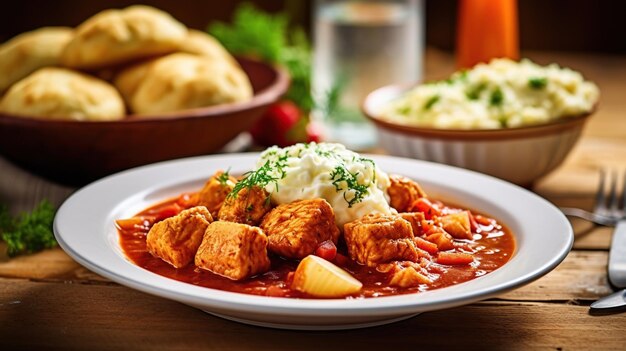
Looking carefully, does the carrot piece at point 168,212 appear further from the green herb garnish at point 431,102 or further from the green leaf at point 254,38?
the green leaf at point 254,38

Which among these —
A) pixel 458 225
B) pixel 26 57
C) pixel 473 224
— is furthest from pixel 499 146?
pixel 26 57

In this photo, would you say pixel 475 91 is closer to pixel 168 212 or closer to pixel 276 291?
pixel 168 212

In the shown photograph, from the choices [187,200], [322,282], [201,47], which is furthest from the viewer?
[201,47]

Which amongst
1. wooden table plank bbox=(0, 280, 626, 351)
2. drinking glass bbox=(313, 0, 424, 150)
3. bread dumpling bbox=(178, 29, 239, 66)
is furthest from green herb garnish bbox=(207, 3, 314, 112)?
wooden table plank bbox=(0, 280, 626, 351)

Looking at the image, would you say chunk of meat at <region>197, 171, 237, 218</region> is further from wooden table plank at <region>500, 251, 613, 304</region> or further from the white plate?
wooden table plank at <region>500, 251, 613, 304</region>

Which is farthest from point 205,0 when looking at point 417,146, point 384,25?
point 417,146

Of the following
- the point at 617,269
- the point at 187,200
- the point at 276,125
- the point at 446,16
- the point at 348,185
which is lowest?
the point at 446,16
